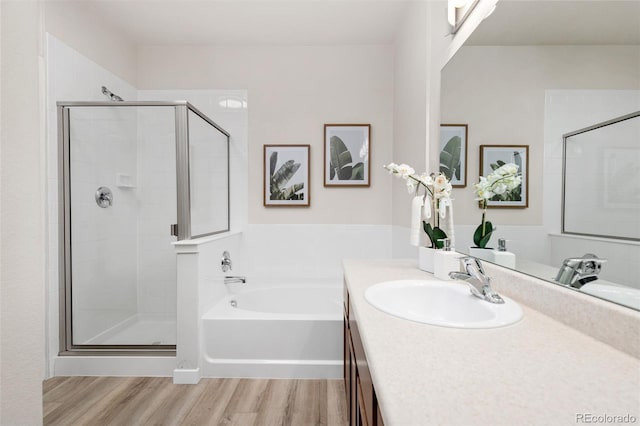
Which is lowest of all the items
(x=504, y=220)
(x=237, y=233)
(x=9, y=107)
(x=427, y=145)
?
(x=237, y=233)

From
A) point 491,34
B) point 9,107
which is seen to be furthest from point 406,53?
point 9,107

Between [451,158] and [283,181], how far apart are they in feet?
5.82

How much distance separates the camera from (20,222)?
1.91 ft

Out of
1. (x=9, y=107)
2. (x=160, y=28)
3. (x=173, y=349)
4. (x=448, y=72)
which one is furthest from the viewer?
(x=160, y=28)

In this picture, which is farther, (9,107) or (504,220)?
(504,220)

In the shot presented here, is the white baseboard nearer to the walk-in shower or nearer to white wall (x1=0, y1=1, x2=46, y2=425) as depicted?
the walk-in shower

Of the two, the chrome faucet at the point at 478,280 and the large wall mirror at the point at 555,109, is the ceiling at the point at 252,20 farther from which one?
the chrome faucet at the point at 478,280

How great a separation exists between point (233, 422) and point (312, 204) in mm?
1835

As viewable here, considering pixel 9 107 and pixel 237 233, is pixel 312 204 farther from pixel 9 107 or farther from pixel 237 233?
pixel 9 107

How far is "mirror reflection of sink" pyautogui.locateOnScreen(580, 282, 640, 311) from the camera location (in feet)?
2.05

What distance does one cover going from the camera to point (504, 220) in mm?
1069

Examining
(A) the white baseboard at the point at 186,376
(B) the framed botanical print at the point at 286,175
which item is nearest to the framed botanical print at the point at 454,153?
(B) the framed botanical print at the point at 286,175

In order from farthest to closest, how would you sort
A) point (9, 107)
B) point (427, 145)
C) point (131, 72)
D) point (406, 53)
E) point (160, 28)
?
point (131, 72) < point (160, 28) < point (406, 53) < point (427, 145) < point (9, 107)

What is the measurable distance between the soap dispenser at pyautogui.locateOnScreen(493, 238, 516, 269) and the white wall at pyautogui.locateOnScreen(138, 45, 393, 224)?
179cm
